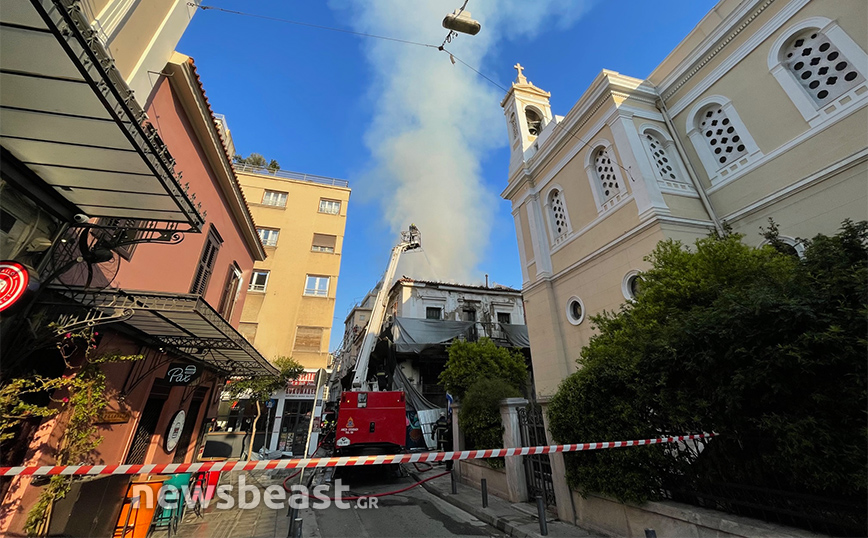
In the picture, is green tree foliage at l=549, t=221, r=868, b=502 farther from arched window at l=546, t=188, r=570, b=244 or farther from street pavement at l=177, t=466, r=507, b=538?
arched window at l=546, t=188, r=570, b=244

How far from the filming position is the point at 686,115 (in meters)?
11.5

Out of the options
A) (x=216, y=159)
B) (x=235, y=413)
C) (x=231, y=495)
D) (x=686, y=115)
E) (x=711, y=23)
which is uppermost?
(x=711, y=23)

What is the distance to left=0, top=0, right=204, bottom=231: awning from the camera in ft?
8.46

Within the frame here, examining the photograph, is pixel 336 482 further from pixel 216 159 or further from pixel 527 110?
pixel 527 110

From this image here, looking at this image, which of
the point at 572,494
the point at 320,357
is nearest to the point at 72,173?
the point at 572,494

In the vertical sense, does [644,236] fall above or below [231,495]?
above

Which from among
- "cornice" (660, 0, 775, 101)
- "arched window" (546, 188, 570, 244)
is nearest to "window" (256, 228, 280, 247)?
"arched window" (546, 188, 570, 244)

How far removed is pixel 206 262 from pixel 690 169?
14.8 m

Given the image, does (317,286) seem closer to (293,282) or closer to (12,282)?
(293,282)

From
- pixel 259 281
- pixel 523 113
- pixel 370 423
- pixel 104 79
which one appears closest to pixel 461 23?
pixel 104 79

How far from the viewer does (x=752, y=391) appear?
337 cm

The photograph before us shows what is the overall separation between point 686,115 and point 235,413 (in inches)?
1008

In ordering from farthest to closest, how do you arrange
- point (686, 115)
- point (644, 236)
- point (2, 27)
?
point (686, 115) < point (644, 236) < point (2, 27)

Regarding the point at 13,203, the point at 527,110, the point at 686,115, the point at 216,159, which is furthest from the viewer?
the point at 527,110
